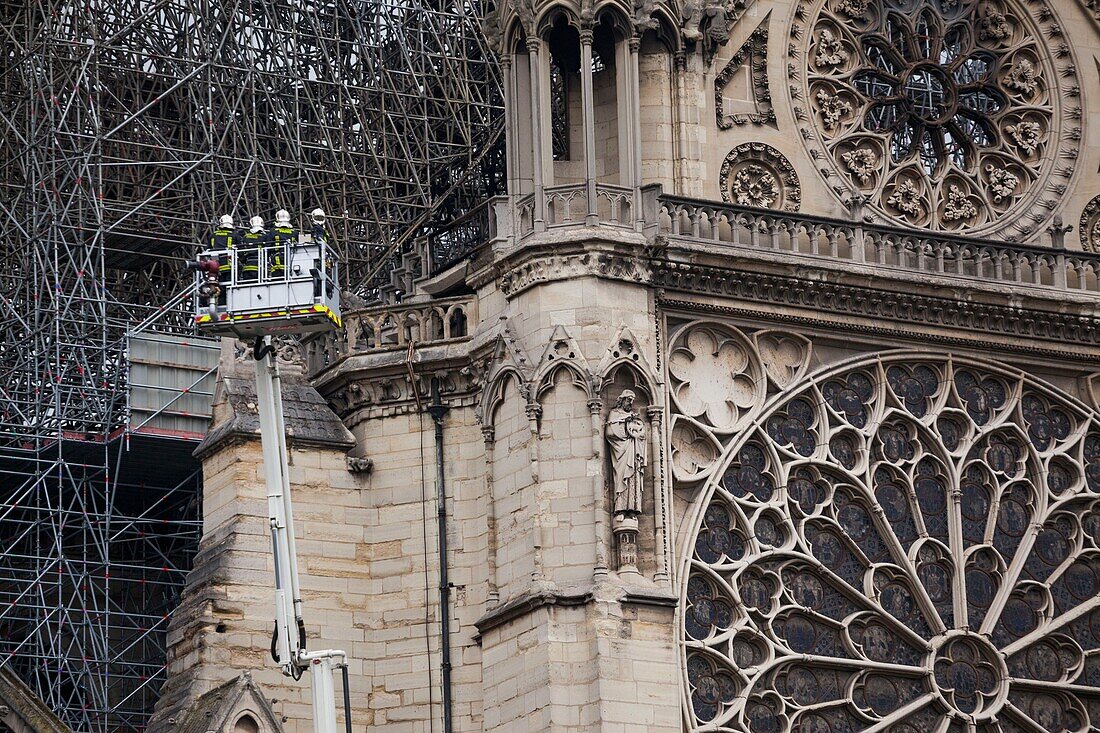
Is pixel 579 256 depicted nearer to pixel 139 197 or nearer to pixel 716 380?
pixel 716 380

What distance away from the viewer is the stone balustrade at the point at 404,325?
111 ft

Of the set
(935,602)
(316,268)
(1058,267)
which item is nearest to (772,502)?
(935,602)

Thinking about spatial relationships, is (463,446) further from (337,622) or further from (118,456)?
(118,456)

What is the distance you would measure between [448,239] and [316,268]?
809 cm

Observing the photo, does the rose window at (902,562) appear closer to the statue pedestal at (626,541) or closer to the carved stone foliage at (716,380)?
the carved stone foliage at (716,380)

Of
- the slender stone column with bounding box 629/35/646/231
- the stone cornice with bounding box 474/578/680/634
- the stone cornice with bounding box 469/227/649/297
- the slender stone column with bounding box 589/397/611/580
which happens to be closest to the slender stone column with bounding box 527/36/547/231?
the stone cornice with bounding box 469/227/649/297

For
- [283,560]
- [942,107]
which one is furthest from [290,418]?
[942,107]

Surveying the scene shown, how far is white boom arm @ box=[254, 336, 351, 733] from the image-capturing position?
28.0 meters

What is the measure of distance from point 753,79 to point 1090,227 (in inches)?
175

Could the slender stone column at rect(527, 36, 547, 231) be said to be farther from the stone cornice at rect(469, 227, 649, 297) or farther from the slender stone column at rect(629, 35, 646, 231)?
the slender stone column at rect(629, 35, 646, 231)

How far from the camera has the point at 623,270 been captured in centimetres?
3250

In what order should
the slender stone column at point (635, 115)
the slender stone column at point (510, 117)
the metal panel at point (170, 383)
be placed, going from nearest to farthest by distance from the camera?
the slender stone column at point (635, 115) → the slender stone column at point (510, 117) → the metal panel at point (170, 383)

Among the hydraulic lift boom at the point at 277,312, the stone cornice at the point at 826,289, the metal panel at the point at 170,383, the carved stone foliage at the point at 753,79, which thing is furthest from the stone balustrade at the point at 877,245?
the metal panel at the point at 170,383

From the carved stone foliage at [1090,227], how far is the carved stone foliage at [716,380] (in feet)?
14.1
